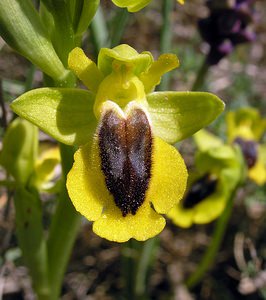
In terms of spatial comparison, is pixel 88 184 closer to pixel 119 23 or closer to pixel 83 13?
pixel 83 13

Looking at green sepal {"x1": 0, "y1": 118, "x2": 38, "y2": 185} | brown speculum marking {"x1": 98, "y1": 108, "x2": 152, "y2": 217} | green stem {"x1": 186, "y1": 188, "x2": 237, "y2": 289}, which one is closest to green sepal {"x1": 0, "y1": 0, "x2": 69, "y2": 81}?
brown speculum marking {"x1": 98, "y1": 108, "x2": 152, "y2": 217}

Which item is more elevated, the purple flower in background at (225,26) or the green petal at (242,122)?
the purple flower in background at (225,26)

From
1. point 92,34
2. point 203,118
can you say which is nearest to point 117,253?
point 92,34

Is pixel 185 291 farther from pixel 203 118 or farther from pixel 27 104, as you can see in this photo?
pixel 27 104

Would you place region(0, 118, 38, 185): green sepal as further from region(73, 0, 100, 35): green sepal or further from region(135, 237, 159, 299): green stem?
region(135, 237, 159, 299): green stem

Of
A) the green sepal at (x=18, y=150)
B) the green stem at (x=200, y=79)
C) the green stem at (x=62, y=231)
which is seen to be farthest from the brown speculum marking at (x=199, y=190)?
the green sepal at (x=18, y=150)

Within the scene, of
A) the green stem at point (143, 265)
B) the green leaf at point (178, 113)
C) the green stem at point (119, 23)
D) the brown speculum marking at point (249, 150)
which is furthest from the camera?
the brown speculum marking at point (249, 150)

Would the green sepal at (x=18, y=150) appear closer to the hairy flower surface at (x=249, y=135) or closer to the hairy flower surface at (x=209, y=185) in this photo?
the hairy flower surface at (x=209, y=185)
